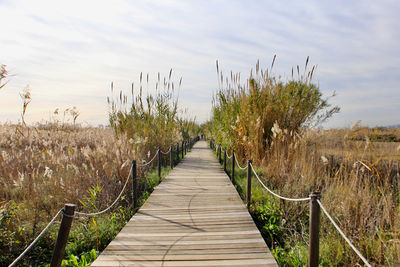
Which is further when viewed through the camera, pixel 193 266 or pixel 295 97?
pixel 295 97

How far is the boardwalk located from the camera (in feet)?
9.32

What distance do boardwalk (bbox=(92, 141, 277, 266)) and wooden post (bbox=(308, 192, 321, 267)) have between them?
54 cm

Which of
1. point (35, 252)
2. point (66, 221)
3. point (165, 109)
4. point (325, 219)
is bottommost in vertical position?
point (35, 252)

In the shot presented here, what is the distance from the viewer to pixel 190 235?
3.46 meters

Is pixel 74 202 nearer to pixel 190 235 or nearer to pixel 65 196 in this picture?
pixel 65 196

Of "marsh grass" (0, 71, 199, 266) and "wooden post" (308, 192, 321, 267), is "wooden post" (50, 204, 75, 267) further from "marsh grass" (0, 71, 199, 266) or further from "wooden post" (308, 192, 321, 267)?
"wooden post" (308, 192, 321, 267)

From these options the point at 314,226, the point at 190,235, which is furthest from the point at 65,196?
the point at 314,226

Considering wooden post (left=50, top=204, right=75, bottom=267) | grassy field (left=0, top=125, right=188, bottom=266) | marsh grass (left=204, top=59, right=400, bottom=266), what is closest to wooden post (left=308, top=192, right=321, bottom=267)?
marsh grass (left=204, top=59, right=400, bottom=266)

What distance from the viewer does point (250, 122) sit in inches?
278

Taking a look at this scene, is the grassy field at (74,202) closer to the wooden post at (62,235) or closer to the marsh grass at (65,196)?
the marsh grass at (65,196)

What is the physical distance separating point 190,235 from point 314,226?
1.69 metres

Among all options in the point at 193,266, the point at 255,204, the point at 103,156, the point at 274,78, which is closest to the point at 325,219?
the point at 255,204

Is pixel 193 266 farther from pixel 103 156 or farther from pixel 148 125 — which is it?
pixel 148 125

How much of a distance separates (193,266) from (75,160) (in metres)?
4.48
